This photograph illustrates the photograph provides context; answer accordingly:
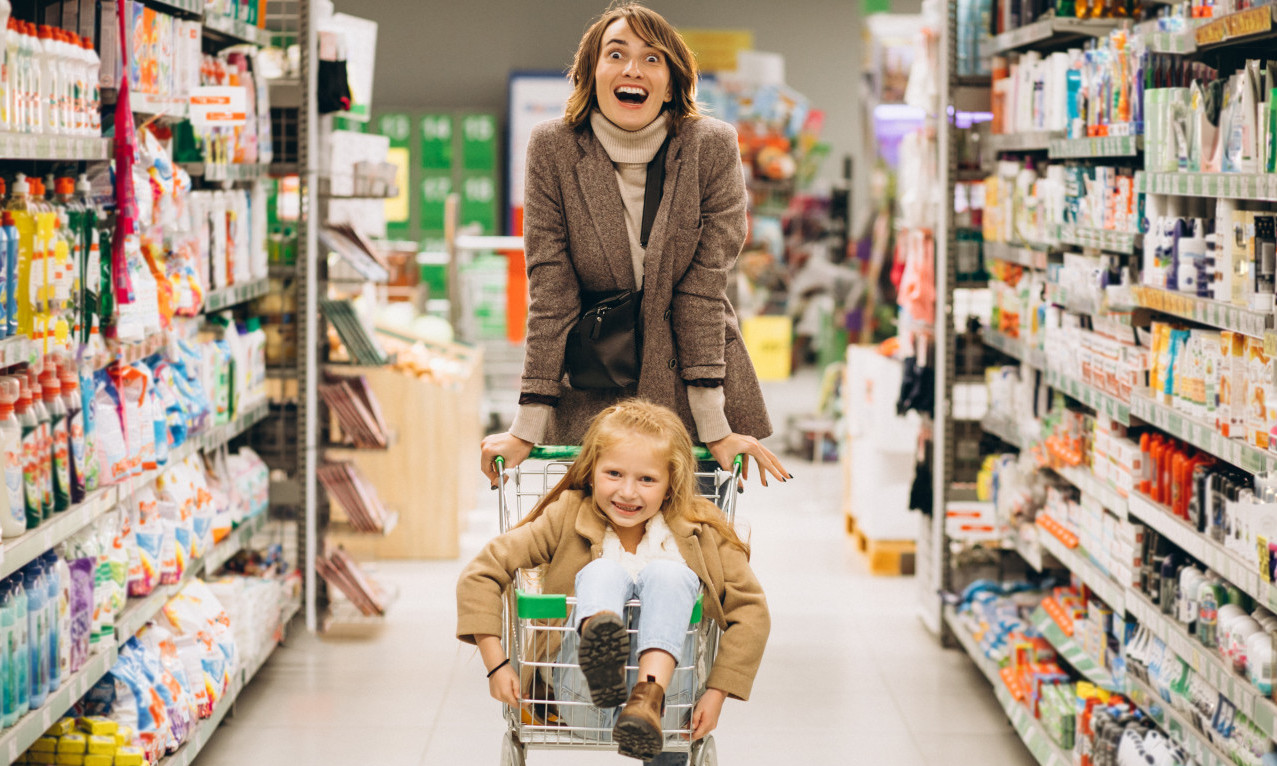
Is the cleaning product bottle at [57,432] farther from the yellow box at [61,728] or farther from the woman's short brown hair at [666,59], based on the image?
the woman's short brown hair at [666,59]

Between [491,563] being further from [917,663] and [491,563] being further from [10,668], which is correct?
[917,663]

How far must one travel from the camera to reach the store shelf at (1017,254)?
450 cm

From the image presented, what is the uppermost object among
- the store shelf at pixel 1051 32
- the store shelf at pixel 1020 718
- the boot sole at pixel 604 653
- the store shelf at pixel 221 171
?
the store shelf at pixel 1051 32

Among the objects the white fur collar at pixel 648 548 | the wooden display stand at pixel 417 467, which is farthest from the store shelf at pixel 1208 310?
the wooden display stand at pixel 417 467

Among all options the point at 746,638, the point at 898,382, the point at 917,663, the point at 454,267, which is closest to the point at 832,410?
the point at 454,267

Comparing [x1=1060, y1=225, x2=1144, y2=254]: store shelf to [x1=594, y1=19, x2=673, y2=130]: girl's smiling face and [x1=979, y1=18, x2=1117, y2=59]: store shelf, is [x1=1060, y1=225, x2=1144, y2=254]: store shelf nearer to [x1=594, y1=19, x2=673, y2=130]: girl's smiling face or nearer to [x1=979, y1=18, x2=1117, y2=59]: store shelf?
[x1=979, y1=18, x2=1117, y2=59]: store shelf

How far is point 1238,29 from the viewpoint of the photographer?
9.21ft

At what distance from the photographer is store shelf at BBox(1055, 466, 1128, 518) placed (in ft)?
11.9

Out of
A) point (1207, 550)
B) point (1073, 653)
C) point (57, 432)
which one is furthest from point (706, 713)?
point (1073, 653)

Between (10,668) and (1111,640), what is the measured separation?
2.66 metres

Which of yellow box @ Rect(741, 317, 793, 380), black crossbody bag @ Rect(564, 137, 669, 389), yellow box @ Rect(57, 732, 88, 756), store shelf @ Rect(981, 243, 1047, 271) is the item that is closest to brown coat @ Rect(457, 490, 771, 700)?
black crossbody bag @ Rect(564, 137, 669, 389)

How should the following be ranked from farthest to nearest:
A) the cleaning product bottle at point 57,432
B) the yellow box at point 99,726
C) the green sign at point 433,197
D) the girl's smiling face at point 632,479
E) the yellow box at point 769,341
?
the green sign at point 433,197, the yellow box at point 769,341, the yellow box at point 99,726, the cleaning product bottle at point 57,432, the girl's smiling face at point 632,479

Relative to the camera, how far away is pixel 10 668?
2.75 metres

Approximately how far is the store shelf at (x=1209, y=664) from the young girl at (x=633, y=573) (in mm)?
947
